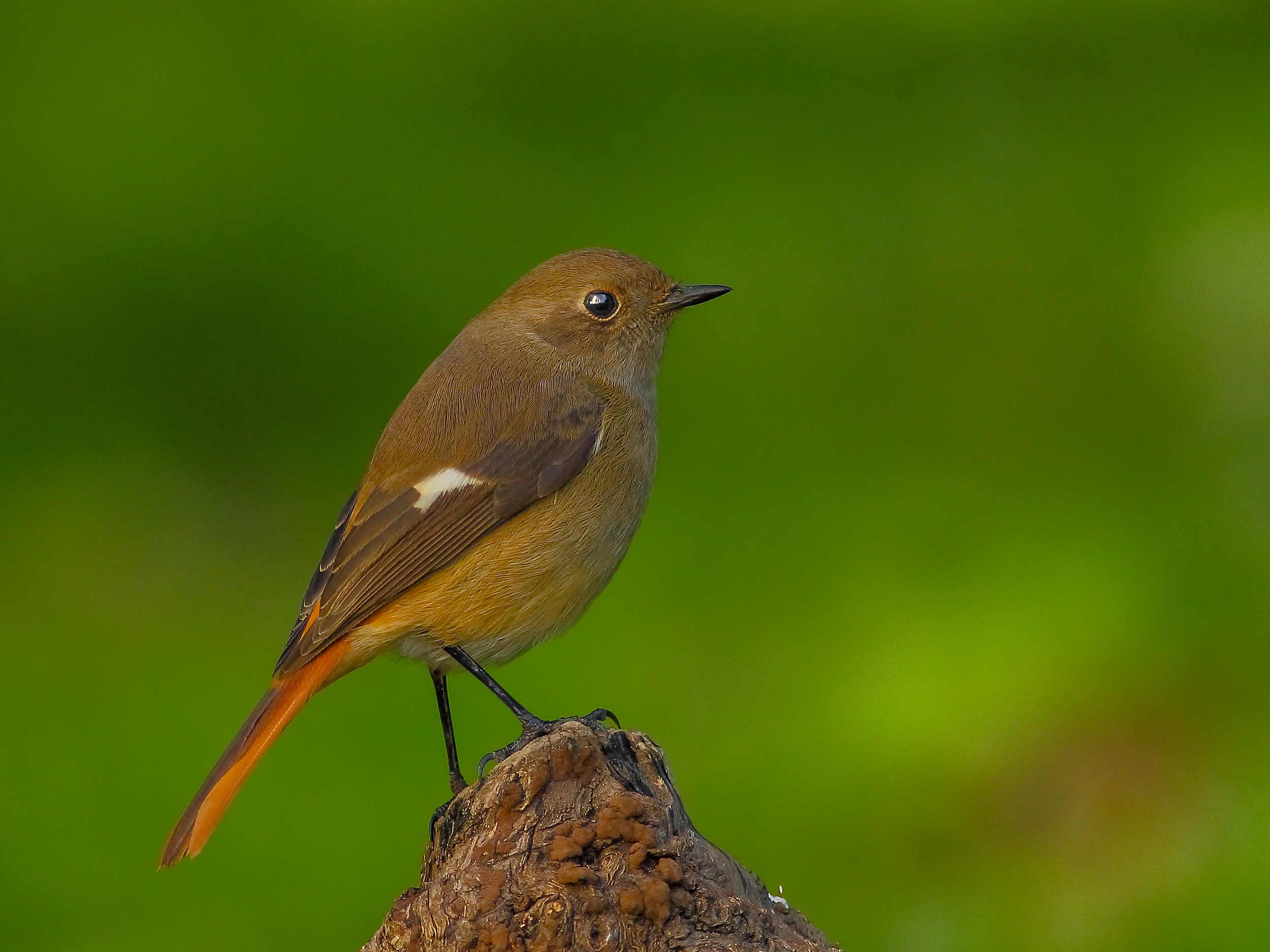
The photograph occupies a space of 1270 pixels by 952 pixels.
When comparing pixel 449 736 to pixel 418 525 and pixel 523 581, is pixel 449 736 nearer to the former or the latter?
pixel 523 581

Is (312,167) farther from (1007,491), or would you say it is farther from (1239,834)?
(1239,834)

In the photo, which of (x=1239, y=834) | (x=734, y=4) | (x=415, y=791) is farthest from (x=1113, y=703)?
(x=734, y=4)

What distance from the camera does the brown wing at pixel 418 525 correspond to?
4066mm

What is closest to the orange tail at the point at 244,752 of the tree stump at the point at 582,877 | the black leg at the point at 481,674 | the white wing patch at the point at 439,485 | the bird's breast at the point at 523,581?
the bird's breast at the point at 523,581

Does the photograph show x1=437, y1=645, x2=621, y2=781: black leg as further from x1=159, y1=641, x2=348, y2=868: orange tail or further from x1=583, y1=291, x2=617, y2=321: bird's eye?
x1=583, y1=291, x2=617, y2=321: bird's eye

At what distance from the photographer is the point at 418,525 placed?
416 centimetres

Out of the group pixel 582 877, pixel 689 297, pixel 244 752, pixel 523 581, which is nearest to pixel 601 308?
pixel 689 297

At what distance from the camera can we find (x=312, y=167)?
23.9 feet

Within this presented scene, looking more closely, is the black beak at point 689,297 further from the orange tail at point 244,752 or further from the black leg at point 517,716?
the orange tail at point 244,752

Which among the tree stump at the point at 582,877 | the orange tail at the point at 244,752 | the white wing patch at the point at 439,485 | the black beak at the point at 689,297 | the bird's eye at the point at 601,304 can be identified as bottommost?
the tree stump at the point at 582,877

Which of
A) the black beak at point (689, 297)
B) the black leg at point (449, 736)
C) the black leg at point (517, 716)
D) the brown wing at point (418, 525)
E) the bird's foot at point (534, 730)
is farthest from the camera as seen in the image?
the black beak at point (689, 297)

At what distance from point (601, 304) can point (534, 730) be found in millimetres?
1739

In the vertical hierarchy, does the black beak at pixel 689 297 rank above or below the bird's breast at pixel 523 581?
above

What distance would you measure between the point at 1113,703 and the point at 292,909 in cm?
354
